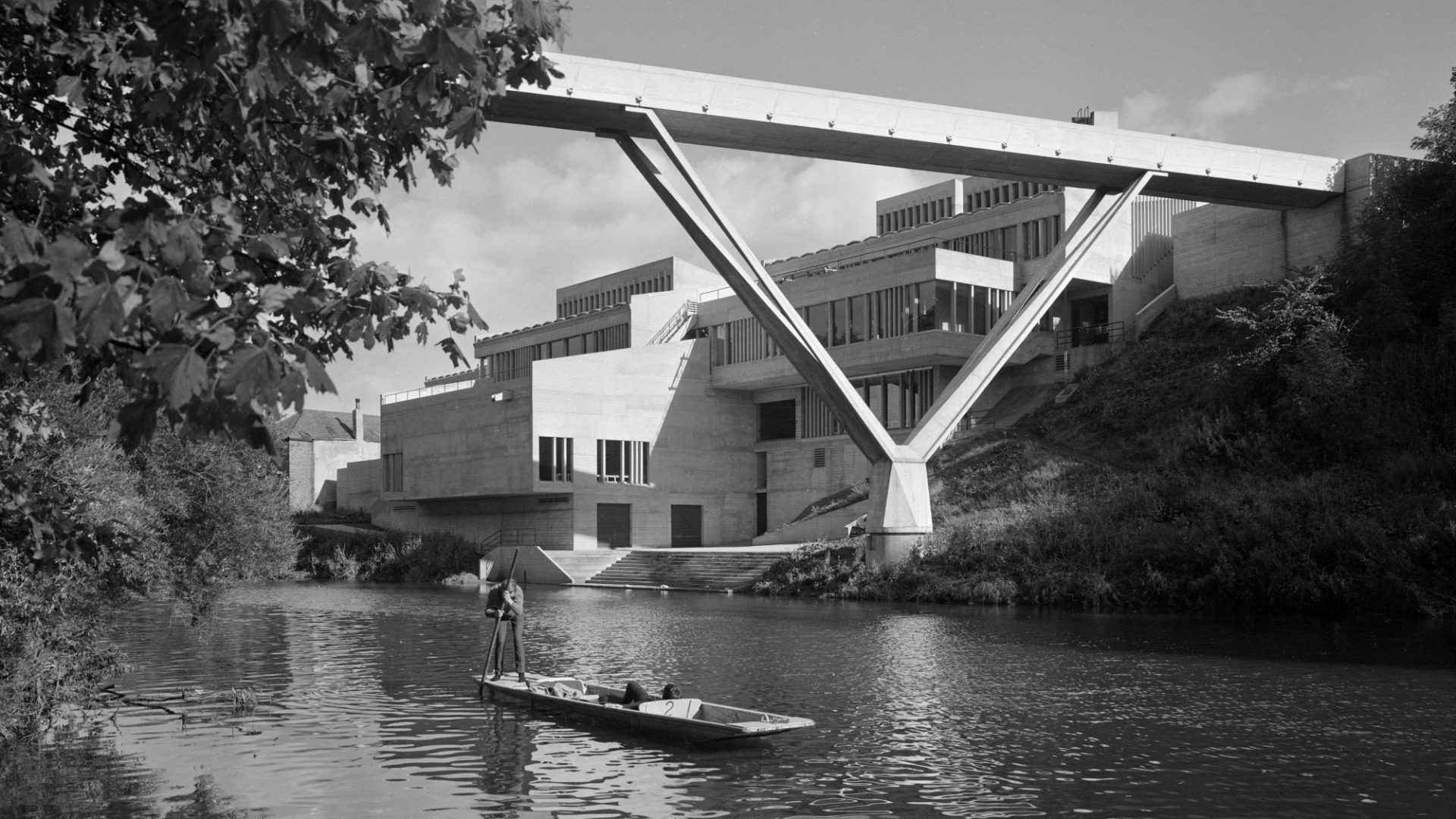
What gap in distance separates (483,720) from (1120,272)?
4727 cm

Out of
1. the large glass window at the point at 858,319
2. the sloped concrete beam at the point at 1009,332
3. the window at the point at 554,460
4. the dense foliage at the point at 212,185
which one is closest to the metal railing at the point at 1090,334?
the large glass window at the point at 858,319

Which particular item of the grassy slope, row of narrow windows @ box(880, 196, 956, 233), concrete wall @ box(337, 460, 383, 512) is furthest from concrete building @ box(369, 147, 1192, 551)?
concrete wall @ box(337, 460, 383, 512)

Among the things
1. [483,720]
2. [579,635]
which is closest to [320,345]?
[483,720]

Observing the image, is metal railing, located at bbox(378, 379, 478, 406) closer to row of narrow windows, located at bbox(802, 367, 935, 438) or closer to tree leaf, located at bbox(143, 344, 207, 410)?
row of narrow windows, located at bbox(802, 367, 935, 438)

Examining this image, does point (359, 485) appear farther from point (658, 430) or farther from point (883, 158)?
point (883, 158)

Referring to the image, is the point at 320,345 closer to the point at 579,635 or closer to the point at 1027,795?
the point at 1027,795

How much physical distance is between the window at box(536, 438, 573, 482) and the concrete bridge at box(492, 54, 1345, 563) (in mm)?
21334

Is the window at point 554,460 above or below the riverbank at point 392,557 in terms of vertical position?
above

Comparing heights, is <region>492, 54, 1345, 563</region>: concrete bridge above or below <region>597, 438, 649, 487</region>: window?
above

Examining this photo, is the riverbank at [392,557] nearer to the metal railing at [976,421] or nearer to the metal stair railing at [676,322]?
the metal stair railing at [676,322]

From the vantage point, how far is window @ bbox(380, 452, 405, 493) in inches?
2766

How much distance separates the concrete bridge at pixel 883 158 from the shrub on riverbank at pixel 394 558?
81.1 ft

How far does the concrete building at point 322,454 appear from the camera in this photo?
3479 inches

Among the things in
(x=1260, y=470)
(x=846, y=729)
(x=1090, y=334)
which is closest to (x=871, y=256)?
(x=1090, y=334)
